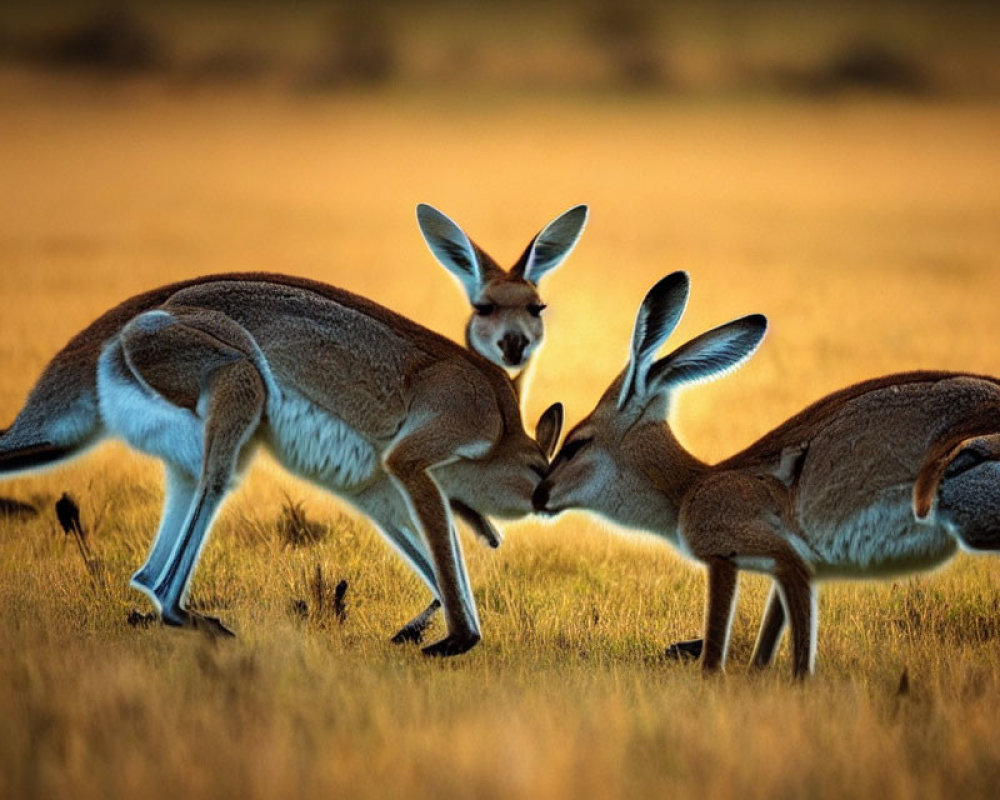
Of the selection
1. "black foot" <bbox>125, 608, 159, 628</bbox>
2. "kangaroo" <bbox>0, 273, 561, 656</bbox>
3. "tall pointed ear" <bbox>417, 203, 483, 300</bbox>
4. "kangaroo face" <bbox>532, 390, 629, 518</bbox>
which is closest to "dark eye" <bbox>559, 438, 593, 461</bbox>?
"kangaroo face" <bbox>532, 390, 629, 518</bbox>

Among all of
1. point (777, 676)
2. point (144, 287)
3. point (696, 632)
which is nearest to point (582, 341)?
point (144, 287)

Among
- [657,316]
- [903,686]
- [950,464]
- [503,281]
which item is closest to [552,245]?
[503,281]

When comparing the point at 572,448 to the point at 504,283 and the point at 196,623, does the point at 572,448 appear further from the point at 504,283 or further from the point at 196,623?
the point at 196,623

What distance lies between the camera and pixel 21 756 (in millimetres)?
4883

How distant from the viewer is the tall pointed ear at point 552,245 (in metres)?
8.91

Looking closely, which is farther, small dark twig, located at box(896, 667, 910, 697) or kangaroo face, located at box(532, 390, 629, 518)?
kangaroo face, located at box(532, 390, 629, 518)

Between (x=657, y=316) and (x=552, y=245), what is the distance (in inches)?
86.4

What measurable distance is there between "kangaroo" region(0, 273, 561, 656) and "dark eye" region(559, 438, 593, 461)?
299mm

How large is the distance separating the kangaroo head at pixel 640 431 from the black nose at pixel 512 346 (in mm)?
1043

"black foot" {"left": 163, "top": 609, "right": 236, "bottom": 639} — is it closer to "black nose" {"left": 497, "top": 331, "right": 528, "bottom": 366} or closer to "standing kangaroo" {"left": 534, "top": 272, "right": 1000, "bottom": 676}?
"standing kangaroo" {"left": 534, "top": 272, "right": 1000, "bottom": 676}

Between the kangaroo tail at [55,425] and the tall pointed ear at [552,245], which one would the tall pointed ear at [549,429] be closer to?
the tall pointed ear at [552,245]

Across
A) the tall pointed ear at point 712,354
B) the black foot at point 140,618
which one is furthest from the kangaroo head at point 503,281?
the black foot at point 140,618

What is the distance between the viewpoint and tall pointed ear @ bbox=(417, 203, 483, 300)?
859 centimetres

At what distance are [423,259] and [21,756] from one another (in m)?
24.6
